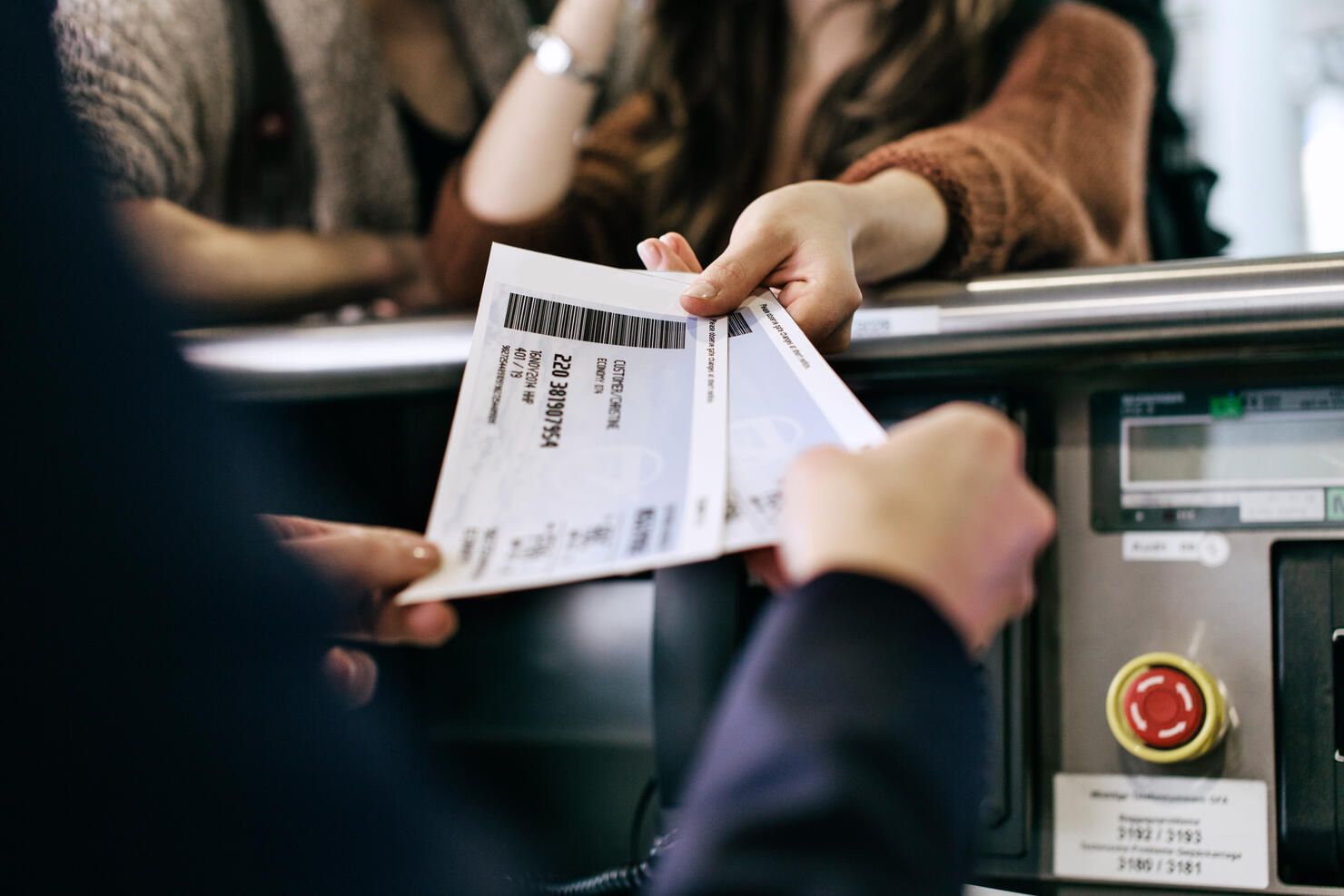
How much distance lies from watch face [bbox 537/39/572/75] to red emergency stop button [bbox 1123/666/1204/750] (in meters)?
0.80

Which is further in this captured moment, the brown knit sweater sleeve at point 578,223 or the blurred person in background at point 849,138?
the brown knit sweater sleeve at point 578,223

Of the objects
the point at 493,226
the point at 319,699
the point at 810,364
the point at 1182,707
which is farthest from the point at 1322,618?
the point at 493,226

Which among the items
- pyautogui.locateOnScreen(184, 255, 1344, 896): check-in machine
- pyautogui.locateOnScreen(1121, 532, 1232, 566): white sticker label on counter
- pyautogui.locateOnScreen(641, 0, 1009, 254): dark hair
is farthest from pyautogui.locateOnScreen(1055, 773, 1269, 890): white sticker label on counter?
pyautogui.locateOnScreen(641, 0, 1009, 254): dark hair

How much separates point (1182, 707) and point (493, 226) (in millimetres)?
743

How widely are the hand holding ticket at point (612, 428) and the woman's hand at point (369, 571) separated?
24mm

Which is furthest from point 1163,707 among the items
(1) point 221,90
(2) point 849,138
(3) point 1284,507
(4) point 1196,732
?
(1) point 221,90

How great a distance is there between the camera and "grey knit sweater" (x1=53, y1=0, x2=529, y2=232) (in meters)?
0.73

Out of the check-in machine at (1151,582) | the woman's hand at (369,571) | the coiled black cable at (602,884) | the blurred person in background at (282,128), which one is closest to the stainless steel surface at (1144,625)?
the check-in machine at (1151,582)

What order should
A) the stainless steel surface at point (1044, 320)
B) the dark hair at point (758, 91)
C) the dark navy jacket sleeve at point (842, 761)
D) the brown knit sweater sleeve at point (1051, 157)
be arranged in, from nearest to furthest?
the dark navy jacket sleeve at point (842, 761)
the stainless steel surface at point (1044, 320)
the brown knit sweater sleeve at point (1051, 157)
the dark hair at point (758, 91)

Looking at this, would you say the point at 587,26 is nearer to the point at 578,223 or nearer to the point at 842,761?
the point at 578,223

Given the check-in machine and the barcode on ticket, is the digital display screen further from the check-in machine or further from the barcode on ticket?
the barcode on ticket

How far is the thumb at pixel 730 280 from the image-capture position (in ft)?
1.40

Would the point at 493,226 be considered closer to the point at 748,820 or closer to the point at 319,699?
the point at 319,699

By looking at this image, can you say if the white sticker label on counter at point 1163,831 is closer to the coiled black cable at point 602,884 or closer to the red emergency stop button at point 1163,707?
the red emergency stop button at point 1163,707
